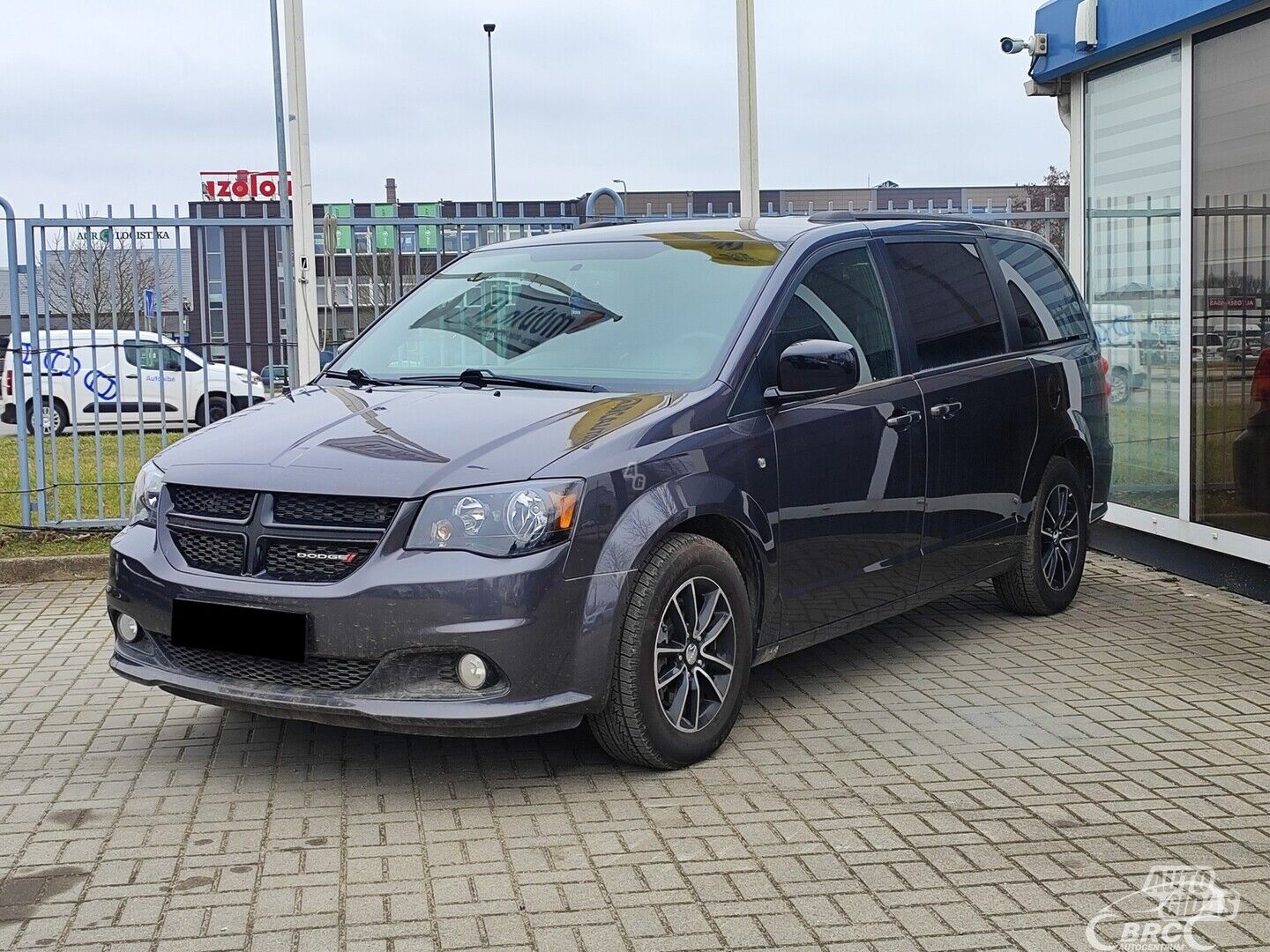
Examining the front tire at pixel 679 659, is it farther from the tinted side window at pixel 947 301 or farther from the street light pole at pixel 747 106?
the street light pole at pixel 747 106

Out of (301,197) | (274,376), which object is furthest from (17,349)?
(301,197)

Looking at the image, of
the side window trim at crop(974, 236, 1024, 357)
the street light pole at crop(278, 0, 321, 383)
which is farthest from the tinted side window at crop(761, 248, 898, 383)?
the street light pole at crop(278, 0, 321, 383)

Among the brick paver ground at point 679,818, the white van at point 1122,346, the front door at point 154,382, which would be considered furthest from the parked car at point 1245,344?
the front door at point 154,382

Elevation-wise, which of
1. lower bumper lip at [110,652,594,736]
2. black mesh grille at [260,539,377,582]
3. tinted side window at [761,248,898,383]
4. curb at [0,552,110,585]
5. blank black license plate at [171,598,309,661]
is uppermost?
tinted side window at [761,248,898,383]

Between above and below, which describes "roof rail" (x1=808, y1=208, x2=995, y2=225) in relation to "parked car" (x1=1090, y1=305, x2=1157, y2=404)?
above

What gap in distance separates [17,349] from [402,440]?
5568mm

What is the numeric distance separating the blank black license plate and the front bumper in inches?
1.2

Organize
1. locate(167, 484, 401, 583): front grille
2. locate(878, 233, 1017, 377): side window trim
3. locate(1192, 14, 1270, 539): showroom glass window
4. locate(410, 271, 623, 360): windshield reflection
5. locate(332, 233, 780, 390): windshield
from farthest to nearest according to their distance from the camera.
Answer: locate(1192, 14, 1270, 539): showroom glass window
locate(878, 233, 1017, 377): side window trim
locate(410, 271, 623, 360): windshield reflection
locate(332, 233, 780, 390): windshield
locate(167, 484, 401, 583): front grille

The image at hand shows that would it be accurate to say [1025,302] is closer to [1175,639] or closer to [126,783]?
[1175,639]

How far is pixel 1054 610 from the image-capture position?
7520 mm

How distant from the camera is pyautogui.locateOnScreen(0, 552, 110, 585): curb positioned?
29.8ft

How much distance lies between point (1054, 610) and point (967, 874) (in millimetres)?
3697

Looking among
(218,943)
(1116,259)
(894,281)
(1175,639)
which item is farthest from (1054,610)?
(218,943)

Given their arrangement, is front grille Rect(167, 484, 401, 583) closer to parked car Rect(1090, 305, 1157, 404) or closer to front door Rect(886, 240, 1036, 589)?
front door Rect(886, 240, 1036, 589)
